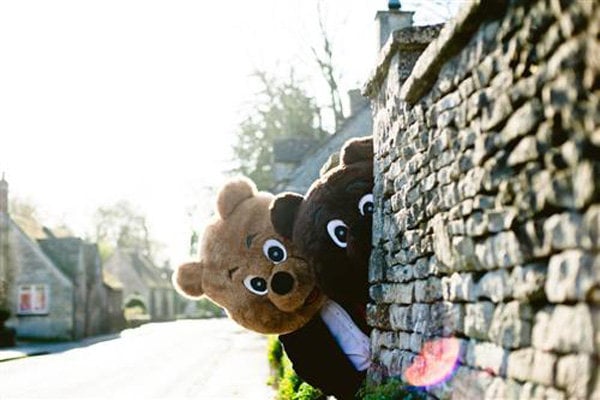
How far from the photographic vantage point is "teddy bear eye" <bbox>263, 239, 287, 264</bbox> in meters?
7.61

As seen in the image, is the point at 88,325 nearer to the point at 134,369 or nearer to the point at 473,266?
the point at 134,369

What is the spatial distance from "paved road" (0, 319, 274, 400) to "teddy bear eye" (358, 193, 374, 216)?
26.9 feet

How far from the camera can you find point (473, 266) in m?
4.20

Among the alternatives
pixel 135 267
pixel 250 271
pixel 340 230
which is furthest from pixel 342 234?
pixel 135 267

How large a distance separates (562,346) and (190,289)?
5526 mm

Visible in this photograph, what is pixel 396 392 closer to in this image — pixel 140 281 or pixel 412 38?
pixel 412 38

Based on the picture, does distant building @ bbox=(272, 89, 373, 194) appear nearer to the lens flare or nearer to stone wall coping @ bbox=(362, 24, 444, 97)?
stone wall coping @ bbox=(362, 24, 444, 97)

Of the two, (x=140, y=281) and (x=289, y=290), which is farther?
(x=140, y=281)

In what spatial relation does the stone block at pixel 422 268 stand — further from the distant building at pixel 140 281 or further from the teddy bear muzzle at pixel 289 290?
the distant building at pixel 140 281

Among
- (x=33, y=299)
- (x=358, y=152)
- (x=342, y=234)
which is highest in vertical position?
(x=358, y=152)

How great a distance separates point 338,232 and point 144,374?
47.0 feet

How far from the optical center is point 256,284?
7727 millimetres

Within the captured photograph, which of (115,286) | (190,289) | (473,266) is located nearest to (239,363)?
(190,289)

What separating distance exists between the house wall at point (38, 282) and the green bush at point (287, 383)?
2582 cm
